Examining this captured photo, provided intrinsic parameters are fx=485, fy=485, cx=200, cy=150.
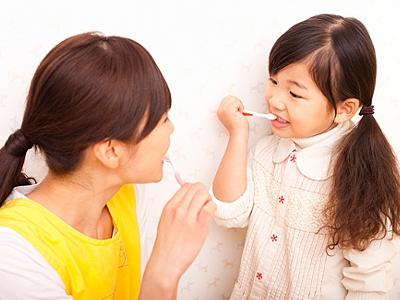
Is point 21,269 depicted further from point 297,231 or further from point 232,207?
point 297,231

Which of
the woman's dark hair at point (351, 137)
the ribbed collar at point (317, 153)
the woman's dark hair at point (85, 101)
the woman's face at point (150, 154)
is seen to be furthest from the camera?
the ribbed collar at point (317, 153)

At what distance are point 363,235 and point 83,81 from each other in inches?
27.6

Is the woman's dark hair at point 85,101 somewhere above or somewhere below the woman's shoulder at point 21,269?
above

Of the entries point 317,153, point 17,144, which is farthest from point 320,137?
point 17,144

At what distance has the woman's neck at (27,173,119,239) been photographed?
0.93 meters

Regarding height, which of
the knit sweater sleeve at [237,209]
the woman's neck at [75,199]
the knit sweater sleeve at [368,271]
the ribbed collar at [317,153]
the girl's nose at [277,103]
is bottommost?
the knit sweater sleeve at [368,271]

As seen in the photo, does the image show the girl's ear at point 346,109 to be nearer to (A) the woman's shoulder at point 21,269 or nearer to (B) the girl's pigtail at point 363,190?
(B) the girl's pigtail at point 363,190

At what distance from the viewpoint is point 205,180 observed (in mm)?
1261

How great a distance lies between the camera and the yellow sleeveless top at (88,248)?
874 mm

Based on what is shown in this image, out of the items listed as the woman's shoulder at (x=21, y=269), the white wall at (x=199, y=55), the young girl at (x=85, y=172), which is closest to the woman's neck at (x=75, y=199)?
the young girl at (x=85, y=172)

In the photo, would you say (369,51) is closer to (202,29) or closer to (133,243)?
(202,29)

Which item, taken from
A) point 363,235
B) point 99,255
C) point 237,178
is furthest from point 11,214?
point 363,235

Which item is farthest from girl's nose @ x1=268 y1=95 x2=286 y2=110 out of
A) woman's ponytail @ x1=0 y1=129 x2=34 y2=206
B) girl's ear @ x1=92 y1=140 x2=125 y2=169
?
woman's ponytail @ x1=0 y1=129 x2=34 y2=206

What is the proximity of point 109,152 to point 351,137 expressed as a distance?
568mm
